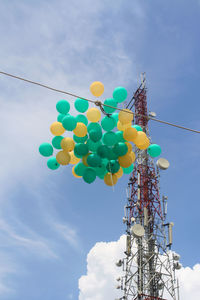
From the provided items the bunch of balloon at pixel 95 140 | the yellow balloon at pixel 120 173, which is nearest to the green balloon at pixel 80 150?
the bunch of balloon at pixel 95 140

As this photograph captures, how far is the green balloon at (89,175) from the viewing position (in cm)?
732

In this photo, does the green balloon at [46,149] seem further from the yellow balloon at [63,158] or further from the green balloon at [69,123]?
the green balloon at [69,123]

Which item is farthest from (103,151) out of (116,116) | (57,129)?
(57,129)

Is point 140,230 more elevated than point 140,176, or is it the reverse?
point 140,176

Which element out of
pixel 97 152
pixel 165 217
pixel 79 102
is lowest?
pixel 97 152

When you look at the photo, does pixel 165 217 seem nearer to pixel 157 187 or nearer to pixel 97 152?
pixel 157 187

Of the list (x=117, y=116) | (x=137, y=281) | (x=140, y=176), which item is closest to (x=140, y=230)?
(x=137, y=281)

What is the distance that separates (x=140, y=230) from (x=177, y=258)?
3810mm

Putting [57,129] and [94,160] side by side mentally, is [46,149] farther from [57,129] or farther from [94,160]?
[94,160]

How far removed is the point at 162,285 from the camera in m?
22.0

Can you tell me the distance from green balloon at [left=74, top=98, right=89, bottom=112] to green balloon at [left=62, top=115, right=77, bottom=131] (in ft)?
1.76

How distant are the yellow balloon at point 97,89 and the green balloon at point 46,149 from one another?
1.58 metres

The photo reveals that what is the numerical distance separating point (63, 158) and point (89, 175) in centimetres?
69

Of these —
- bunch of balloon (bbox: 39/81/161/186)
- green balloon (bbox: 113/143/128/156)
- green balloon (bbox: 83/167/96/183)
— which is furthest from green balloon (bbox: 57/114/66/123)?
green balloon (bbox: 113/143/128/156)
